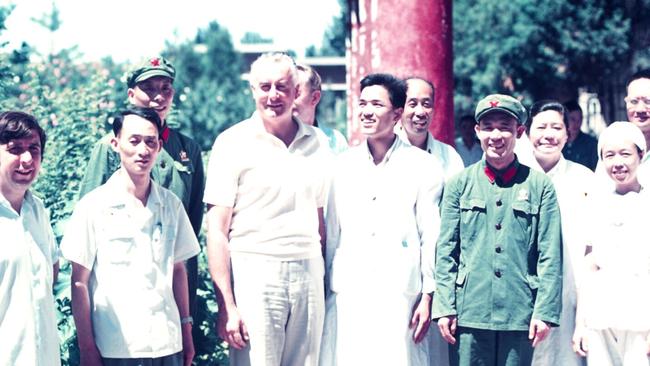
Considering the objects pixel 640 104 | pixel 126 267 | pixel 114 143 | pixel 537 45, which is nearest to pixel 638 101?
pixel 640 104

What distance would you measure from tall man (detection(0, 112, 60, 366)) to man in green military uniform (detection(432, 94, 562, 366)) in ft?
A: 6.09

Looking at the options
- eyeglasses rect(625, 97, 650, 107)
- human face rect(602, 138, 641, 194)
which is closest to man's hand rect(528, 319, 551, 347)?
human face rect(602, 138, 641, 194)

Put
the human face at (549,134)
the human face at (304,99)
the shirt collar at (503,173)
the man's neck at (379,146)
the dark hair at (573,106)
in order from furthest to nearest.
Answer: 1. the dark hair at (573,106)
2. the human face at (304,99)
3. the human face at (549,134)
4. the man's neck at (379,146)
5. the shirt collar at (503,173)

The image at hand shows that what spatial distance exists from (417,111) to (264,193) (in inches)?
51.8

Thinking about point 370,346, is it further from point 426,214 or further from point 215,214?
point 215,214

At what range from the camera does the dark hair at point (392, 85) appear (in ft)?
17.1

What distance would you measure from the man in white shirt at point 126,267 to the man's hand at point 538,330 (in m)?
1.68

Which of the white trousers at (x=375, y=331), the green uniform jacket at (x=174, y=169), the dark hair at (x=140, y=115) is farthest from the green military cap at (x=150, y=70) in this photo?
the white trousers at (x=375, y=331)

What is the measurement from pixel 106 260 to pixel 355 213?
1.29 meters

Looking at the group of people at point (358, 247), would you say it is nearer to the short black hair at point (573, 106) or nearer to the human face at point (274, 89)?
the human face at point (274, 89)

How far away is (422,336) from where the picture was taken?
5.21 meters

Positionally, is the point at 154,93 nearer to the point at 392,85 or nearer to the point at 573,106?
the point at 392,85

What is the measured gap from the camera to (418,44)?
24.1 ft

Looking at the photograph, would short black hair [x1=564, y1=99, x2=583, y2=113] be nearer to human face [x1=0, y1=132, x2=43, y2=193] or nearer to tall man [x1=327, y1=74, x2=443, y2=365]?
tall man [x1=327, y1=74, x2=443, y2=365]
